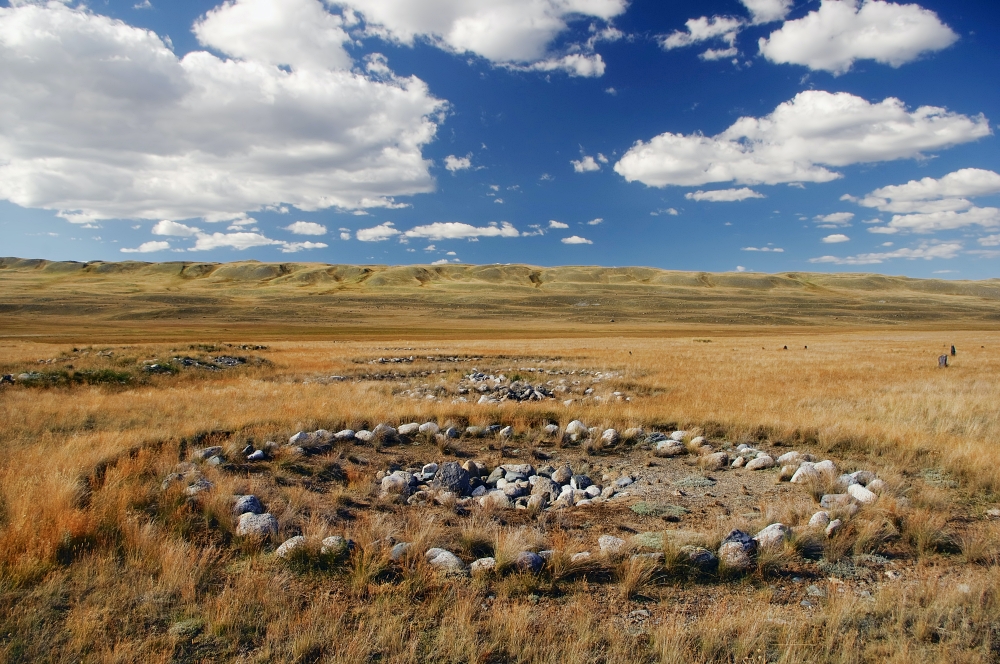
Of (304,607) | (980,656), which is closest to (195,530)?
(304,607)

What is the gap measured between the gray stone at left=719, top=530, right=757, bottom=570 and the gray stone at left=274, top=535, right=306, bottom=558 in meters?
3.96

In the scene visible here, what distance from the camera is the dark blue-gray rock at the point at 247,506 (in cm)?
Result: 603

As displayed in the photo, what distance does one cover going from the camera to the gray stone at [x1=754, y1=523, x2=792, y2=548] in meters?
5.36

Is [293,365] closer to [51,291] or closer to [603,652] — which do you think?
[603,652]

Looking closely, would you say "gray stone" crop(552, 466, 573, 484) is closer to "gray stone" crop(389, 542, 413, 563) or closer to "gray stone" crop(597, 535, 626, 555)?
"gray stone" crop(597, 535, 626, 555)

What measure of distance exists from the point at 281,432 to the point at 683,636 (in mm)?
8367

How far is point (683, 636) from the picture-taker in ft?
12.5

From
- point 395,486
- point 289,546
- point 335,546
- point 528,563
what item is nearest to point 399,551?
point 335,546

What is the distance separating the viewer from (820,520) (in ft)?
19.4

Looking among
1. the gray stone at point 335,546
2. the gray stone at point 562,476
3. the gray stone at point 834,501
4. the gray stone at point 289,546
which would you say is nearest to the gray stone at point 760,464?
the gray stone at point 834,501

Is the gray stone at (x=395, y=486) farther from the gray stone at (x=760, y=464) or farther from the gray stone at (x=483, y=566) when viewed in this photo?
the gray stone at (x=760, y=464)

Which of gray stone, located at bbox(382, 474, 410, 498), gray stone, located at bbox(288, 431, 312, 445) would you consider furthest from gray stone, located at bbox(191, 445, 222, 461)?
gray stone, located at bbox(382, 474, 410, 498)

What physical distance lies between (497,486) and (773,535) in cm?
372

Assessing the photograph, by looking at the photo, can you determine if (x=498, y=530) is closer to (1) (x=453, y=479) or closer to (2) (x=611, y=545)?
(2) (x=611, y=545)
